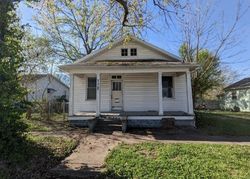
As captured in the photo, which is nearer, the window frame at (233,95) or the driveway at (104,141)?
the driveway at (104,141)

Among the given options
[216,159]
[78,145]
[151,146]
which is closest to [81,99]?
[78,145]

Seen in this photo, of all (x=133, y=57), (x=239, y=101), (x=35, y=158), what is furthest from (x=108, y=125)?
(x=239, y=101)

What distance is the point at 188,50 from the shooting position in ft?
91.8

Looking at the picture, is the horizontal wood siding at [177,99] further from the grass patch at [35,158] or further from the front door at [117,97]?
the grass patch at [35,158]

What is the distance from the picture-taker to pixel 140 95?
17.8 metres

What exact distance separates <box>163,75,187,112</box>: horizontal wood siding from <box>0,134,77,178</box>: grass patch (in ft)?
27.9

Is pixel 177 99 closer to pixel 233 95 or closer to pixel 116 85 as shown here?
pixel 116 85

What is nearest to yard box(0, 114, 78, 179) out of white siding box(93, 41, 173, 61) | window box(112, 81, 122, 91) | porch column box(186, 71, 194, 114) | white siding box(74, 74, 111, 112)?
white siding box(74, 74, 111, 112)

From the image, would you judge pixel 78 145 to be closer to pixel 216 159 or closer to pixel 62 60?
pixel 216 159

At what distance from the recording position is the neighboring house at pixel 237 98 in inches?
1201

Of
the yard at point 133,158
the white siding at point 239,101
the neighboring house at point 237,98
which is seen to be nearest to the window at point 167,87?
the yard at point 133,158

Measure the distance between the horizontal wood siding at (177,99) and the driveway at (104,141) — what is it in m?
3.54

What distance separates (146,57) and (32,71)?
1112 centimetres

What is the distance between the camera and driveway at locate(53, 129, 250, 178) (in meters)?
7.43
